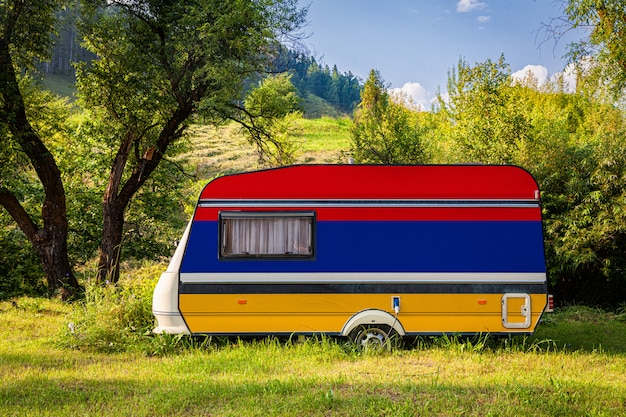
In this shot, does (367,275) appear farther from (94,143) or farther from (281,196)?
(94,143)

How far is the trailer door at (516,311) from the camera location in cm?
806

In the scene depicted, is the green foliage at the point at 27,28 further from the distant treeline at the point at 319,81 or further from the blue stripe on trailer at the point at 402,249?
the distant treeline at the point at 319,81

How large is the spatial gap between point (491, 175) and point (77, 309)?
6975 mm

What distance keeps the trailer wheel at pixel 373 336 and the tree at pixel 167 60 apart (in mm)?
6612

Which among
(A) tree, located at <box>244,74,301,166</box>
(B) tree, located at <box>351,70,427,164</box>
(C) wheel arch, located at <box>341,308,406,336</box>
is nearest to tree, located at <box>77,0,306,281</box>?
(A) tree, located at <box>244,74,301,166</box>

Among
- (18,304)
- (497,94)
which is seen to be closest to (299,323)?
(18,304)

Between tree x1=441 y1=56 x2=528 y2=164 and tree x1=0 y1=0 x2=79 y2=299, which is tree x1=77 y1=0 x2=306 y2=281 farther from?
tree x1=441 y1=56 x2=528 y2=164

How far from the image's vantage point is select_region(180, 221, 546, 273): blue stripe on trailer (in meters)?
8.09

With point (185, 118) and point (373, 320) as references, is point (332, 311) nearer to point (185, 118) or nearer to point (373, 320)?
point (373, 320)

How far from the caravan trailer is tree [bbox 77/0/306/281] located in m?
5.16

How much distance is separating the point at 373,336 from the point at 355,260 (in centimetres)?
110

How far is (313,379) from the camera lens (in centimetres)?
636

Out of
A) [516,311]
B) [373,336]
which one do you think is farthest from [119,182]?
[516,311]

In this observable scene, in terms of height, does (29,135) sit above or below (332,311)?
above
